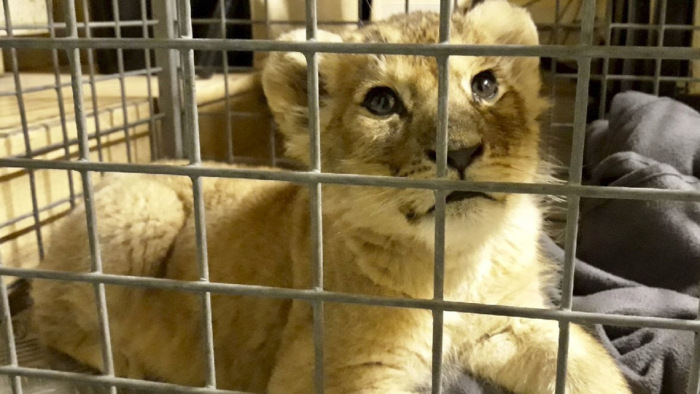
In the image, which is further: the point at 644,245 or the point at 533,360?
the point at 644,245

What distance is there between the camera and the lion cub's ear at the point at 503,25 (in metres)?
1.46

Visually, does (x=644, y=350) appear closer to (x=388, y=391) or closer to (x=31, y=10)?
(x=388, y=391)

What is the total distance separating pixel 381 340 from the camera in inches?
51.6

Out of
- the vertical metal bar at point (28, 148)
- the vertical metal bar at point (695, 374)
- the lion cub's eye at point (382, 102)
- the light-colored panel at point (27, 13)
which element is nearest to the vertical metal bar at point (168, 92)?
the vertical metal bar at point (28, 148)

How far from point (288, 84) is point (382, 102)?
24 centimetres

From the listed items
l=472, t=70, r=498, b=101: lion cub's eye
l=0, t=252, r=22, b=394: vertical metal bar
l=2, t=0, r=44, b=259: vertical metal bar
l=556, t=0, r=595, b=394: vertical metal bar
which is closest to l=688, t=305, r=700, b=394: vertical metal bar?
l=556, t=0, r=595, b=394: vertical metal bar

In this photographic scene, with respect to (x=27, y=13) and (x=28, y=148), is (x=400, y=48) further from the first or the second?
(x=27, y=13)

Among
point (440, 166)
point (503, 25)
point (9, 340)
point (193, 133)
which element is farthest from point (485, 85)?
point (9, 340)

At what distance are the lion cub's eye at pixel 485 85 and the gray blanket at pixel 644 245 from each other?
0.59 metres

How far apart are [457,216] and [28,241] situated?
142cm

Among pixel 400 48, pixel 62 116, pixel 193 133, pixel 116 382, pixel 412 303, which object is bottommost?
pixel 116 382

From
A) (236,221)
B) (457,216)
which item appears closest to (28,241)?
(236,221)

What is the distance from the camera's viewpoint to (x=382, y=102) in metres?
1.35

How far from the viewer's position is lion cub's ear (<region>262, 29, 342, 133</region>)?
4.71 feet
